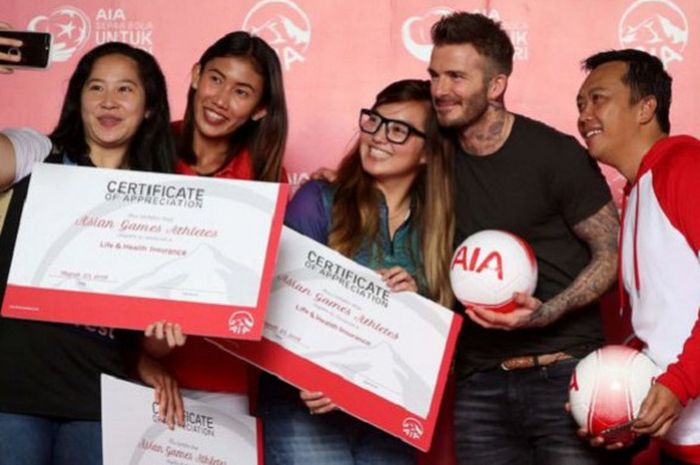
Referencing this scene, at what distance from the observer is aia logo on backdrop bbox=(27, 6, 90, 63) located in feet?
12.0

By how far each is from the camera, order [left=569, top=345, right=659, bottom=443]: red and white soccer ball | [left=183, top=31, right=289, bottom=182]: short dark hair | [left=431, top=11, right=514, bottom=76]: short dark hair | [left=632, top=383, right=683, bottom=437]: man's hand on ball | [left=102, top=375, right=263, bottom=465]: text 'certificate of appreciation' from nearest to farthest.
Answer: [left=632, top=383, right=683, bottom=437]: man's hand on ball < [left=569, top=345, right=659, bottom=443]: red and white soccer ball < [left=102, top=375, right=263, bottom=465]: text 'certificate of appreciation' < [left=431, top=11, right=514, bottom=76]: short dark hair < [left=183, top=31, right=289, bottom=182]: short dark hair

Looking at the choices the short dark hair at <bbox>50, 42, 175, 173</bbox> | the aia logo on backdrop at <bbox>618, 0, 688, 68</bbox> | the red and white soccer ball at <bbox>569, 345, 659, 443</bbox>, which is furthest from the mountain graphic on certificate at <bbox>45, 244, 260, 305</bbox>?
the aia logo on backdrop at <bbox>618, 0, 688, 68</bbox>

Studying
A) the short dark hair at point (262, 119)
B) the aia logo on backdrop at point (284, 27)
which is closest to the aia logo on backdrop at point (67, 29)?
the aia logo on backdrop at point (284, 27)

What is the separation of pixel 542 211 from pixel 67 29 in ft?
5.66

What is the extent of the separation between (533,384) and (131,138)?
1.06 meters

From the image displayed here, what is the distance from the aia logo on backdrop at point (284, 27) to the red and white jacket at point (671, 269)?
1502 millimetres

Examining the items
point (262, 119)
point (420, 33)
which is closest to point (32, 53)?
point (262, 119)

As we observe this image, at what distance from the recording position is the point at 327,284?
2.59 m

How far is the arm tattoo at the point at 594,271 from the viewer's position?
8.72ft

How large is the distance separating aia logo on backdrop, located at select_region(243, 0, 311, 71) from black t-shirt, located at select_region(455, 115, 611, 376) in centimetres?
106

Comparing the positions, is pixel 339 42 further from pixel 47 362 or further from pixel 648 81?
pixel 47 362

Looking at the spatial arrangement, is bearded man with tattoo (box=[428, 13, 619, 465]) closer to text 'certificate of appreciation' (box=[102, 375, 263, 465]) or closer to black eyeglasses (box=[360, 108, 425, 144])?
black eyeglasses (box=[360, 108, 425, 144])

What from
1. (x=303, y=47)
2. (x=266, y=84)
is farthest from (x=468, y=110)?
(x=303, y=47)

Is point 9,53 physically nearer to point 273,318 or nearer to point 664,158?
point 273,318
